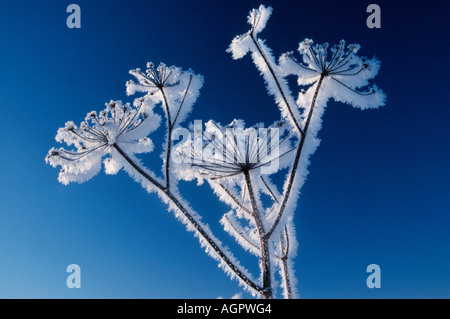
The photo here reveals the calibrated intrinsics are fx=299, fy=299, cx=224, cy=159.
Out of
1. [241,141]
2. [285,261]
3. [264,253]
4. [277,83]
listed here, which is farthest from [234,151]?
[285,261]

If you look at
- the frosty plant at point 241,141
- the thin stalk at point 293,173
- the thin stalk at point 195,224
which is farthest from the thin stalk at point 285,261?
the thin stalk at point 195,224

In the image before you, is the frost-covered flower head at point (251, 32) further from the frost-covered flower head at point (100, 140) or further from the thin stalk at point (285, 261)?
the thin stalk at point (285, 261)

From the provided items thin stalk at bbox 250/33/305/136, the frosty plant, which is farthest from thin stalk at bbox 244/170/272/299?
thin stalk at bbox 250/33/305/136

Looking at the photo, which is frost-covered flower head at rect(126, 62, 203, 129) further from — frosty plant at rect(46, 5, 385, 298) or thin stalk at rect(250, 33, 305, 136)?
thin stalk at rect(250, 33, 305, 136)

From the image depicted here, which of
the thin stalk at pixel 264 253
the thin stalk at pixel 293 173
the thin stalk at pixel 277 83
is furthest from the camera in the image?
the thin stalk at pixel 277 83
